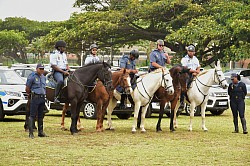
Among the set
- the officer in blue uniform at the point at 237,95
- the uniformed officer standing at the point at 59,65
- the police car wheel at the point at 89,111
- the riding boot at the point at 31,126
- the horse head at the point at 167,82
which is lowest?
the police car wheel at the point at 89,111

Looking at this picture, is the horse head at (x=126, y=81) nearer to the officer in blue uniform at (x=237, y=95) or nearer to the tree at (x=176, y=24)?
the officer in blue uniform at (x=237, y=95)

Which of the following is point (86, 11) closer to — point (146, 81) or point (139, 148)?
point (146, 81)

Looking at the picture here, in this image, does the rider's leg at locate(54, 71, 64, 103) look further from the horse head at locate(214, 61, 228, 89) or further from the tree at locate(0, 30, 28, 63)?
the tree at locate(0, 30, 28, 63)

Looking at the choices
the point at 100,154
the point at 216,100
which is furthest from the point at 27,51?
the point at 100,154

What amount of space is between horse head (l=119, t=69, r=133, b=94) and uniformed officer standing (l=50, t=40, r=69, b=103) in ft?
5.12

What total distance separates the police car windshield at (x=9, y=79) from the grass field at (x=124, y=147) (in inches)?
82.6

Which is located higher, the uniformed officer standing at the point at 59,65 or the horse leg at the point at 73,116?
the uniformed officer standing at the point at 59,65

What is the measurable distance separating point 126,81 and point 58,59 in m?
1.97

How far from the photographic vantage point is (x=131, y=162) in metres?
12.4

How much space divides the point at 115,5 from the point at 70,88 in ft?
88.4

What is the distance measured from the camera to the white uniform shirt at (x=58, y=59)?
17.7 metres

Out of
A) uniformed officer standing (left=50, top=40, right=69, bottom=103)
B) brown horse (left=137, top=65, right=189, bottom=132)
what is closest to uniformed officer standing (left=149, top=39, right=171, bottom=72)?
brown horse (left=137, top=65, right=189, bottom=132)

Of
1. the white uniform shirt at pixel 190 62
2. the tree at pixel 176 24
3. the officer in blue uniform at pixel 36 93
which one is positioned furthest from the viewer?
the tree at pixel 176 24

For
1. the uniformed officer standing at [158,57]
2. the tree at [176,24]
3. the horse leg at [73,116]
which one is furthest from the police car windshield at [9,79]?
the tree at [176,24]
